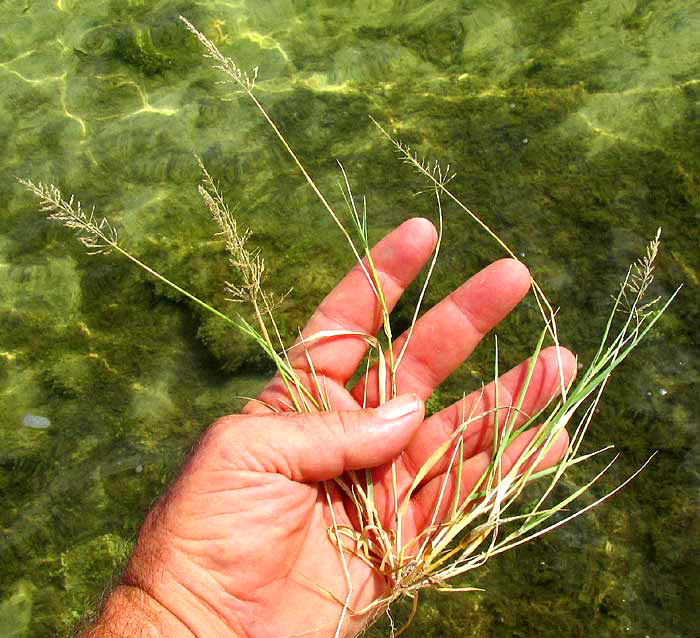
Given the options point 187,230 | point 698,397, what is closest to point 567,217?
point 698,397

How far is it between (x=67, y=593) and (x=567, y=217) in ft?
10.6

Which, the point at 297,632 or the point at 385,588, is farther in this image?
the point at 385,588

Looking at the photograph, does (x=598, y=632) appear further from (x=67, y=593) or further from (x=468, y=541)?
(x=67, y=593)

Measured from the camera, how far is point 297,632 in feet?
7.67

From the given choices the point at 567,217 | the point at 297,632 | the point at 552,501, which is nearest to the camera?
the point at 297,632

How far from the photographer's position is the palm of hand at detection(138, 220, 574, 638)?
2236 mm

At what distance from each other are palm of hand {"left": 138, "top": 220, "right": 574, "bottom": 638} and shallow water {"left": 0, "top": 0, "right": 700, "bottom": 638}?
0.70 meters

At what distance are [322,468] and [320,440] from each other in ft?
0.38

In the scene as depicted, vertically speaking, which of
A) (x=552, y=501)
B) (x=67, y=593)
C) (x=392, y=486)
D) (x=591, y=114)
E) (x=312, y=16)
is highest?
(x=312, y=16)

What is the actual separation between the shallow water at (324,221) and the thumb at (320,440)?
43.1 inches

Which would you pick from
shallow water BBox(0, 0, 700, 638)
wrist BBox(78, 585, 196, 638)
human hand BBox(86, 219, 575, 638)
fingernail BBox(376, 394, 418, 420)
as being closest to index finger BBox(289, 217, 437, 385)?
human hand BBox(86, 219, 575, 638)

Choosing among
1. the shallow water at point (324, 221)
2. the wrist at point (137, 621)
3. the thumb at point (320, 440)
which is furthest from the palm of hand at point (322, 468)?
the shallow water at point (324, 221)

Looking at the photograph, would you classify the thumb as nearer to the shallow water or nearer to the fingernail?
the fingernail

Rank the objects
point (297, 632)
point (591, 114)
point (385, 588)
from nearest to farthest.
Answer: point (297, 632)
point (385, 588)
point (591, 114)
